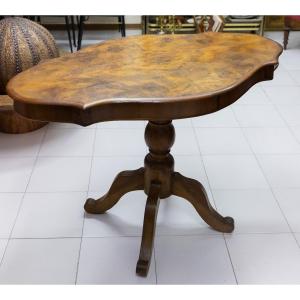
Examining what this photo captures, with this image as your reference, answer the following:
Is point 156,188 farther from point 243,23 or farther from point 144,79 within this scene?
point 243,23

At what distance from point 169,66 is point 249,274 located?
80 centimetres

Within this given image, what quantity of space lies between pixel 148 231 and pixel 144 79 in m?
0.59

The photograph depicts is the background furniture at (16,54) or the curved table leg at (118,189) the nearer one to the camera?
the curved table leg at (118,189)

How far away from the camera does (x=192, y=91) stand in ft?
3.73

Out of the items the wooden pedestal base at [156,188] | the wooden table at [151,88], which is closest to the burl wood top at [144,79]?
the wooden table at [151,88]

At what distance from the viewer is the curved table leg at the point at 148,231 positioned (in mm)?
1489

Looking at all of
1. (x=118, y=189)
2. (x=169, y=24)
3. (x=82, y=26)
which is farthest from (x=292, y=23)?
(x=118, y=189)

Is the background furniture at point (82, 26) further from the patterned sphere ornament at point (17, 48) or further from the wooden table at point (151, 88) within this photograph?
the wooden table at point (151, 88)

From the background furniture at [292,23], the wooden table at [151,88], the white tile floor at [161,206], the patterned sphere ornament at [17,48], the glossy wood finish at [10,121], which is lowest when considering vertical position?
the white tile floor at [161,206]

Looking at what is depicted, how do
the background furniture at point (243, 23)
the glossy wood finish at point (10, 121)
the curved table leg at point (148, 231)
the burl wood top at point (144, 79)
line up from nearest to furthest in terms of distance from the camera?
the burl wood top at point (144, 79) → the curved table leg at point (148, 231) → the glossy wood finish at point (10, 121) → the background furniture at point (243, 23)

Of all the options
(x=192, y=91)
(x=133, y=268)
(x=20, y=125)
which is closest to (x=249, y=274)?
(x=133, y=268)

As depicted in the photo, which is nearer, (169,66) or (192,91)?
(192,91)

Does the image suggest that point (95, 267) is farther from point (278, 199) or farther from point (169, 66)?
point (278, 199)
